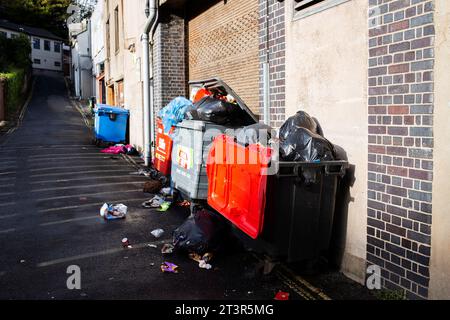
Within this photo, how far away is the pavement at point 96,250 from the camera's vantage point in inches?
156

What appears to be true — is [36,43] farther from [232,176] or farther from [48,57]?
[232,176]

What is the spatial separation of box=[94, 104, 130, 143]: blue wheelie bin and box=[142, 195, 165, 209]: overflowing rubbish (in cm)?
729

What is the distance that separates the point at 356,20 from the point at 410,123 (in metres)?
1.19

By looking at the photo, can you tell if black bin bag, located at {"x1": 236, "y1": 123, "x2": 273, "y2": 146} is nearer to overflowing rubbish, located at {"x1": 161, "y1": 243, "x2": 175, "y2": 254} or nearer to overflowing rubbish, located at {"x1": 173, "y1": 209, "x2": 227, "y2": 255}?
overflowing rubbish, located at {"x1": 173, "y1": 209, "x2": 227, "y2": 255}

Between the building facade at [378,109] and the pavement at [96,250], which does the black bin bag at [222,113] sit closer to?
the building facade at [378,109]

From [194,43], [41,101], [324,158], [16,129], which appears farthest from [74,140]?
[41,101]

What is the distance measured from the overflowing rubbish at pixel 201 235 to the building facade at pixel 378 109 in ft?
3.99

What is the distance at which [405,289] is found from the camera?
365 centimetres

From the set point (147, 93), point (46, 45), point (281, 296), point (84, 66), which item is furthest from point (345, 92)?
point (46, 45)

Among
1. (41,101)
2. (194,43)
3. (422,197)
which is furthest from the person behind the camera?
(41,101)

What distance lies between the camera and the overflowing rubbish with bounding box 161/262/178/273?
4391 mm
